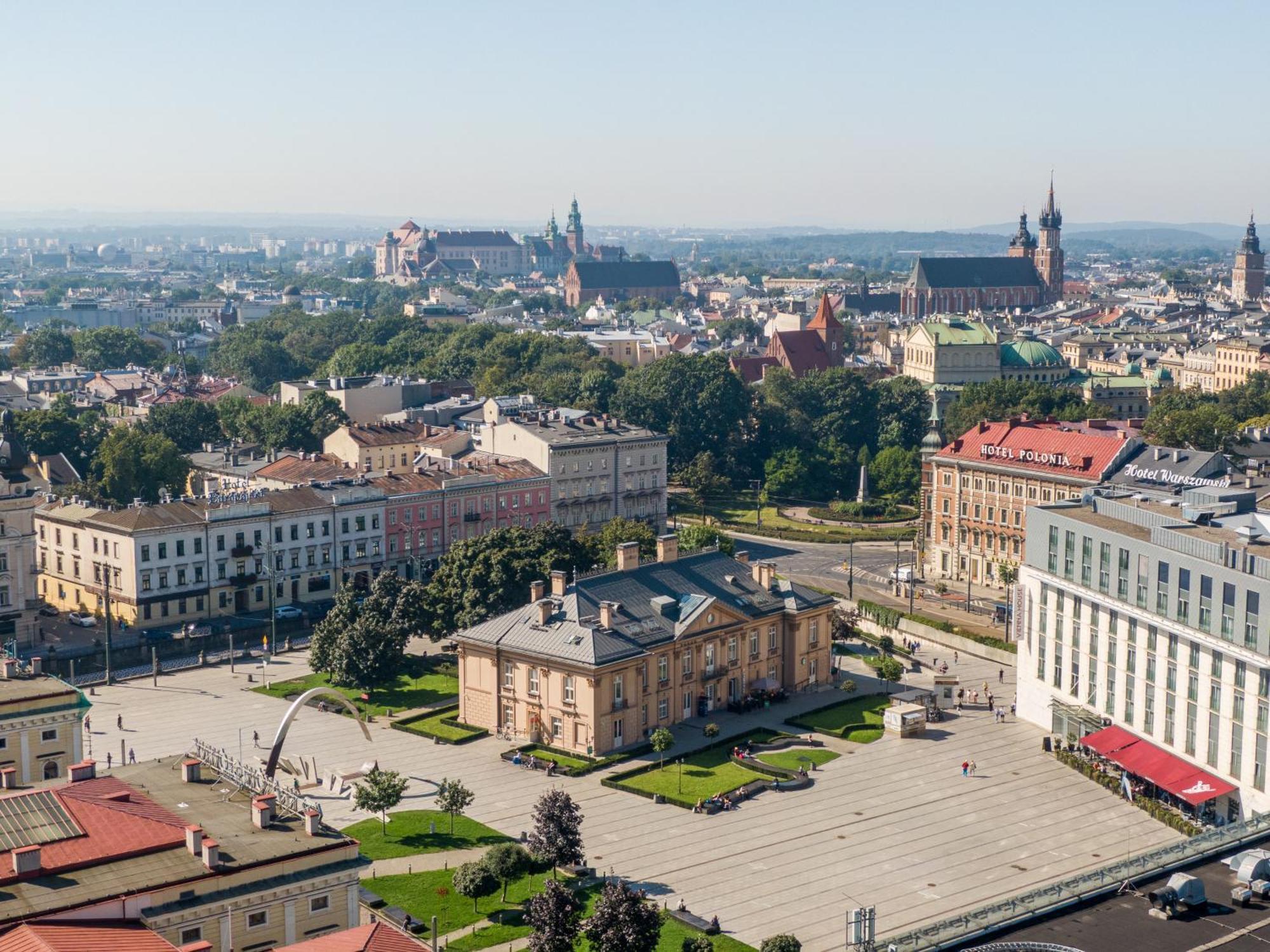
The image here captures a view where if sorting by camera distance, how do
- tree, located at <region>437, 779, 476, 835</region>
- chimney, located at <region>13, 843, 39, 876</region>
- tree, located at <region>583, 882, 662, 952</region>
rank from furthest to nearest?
tree, located at <region>437, 779, 476, 835</region> → tree, located at <region>583, 882, 662, 952</region> → chimney, located at <region>13, 843, 39, 876</region>

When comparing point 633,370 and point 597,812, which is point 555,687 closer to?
point 597,812

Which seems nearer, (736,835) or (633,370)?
(736,835)

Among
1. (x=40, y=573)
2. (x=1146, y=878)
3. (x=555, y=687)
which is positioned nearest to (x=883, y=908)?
(x=1146, y=878)

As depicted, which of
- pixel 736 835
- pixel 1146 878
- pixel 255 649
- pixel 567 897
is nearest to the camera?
pixel 1146 878

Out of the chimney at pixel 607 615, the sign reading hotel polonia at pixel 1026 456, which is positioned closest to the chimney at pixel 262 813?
the chimney at pixel 607 615

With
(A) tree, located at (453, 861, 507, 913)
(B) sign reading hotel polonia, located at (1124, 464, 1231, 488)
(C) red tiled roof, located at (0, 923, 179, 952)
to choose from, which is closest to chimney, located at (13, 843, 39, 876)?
(C) red tiled roof, located at (0, 923, 179, 952)

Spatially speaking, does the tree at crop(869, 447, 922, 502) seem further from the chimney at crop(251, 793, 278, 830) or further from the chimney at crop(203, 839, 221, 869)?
the chimney at crop(203, 839, 221, 869)
